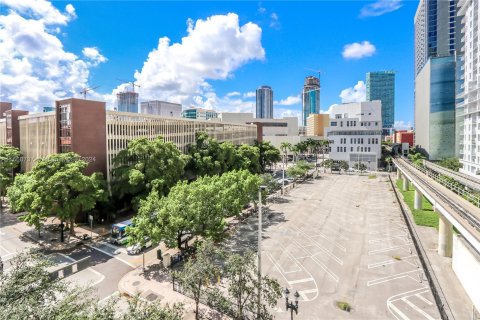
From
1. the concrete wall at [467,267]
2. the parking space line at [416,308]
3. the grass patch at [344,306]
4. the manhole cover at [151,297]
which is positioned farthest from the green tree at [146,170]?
the concrete wall at [467,267]

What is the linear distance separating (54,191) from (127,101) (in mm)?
139425

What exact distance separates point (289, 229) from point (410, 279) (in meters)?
15.3

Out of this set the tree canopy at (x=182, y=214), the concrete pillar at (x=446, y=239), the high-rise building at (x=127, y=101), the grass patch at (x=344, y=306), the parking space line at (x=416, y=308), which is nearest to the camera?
the parking space line at (x=416, y=308)

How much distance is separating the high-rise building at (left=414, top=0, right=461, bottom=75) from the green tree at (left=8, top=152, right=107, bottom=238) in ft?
516

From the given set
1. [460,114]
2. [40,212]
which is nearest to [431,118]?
[460,114]

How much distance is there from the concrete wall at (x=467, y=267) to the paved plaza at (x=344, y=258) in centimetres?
267

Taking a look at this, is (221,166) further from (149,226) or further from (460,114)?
(460,114)

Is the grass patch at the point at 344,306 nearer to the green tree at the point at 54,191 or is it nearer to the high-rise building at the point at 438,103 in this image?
the green tree at the point at 54,191

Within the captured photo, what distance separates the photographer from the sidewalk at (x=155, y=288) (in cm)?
1908

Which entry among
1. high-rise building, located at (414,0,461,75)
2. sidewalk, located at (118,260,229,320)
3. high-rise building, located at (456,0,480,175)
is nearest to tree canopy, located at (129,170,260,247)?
sidewalk, located at (118,260,229,320)

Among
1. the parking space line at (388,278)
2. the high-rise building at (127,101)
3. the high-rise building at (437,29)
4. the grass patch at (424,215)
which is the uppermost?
the high-rise building at (437,29)

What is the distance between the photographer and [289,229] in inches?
1405

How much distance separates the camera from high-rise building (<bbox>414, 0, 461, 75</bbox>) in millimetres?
128625

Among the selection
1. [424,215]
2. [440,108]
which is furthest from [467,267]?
[440,108]
